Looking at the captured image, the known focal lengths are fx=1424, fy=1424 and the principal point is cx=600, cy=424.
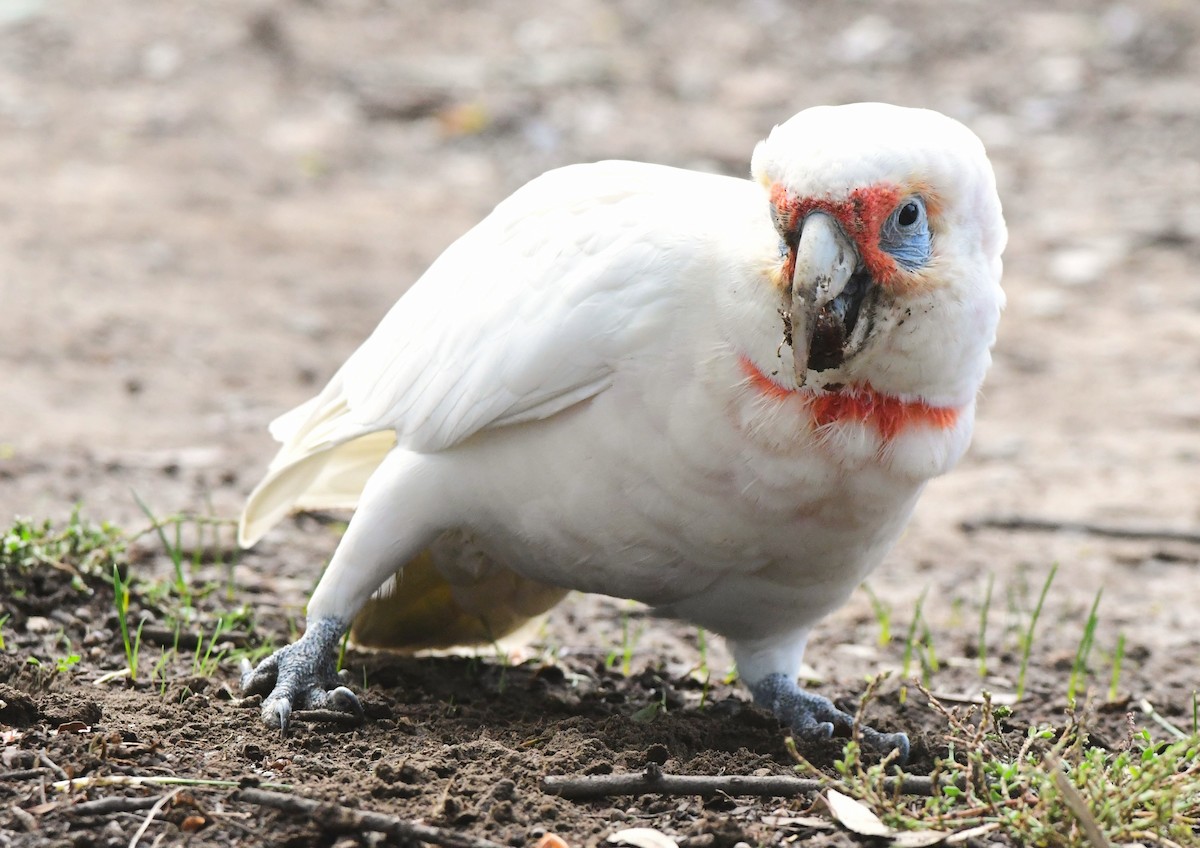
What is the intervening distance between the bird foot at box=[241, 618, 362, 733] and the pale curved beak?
1.33 meters

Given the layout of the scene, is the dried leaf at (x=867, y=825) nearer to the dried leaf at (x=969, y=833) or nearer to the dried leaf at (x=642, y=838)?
the dried leaf at (x=969, y=833)

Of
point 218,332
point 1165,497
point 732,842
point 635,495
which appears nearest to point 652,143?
point 218,332

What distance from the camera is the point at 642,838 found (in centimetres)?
251

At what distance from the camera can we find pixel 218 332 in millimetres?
6945

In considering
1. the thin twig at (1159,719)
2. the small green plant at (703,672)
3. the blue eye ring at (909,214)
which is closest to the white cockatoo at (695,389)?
the blue eye ring at (909,214)

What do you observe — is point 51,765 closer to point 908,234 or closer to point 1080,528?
point 908,234

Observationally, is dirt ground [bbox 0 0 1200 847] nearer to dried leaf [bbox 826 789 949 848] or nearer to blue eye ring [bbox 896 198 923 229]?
dried leaf [bbox 826 789 949 848]

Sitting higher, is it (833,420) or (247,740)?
(833,420)

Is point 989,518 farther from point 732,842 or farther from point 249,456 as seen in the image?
point 732,842

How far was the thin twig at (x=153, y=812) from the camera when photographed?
2393 millimetres

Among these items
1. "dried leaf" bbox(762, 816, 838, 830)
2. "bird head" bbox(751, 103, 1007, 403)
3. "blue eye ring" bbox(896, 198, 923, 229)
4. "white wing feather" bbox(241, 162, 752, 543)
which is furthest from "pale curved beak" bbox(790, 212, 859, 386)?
"dried leaf" bbox(762, 816, 838, 830)

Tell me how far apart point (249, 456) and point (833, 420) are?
333cm

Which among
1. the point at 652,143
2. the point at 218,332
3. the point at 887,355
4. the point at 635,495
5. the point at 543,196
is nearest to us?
the point at 887,355

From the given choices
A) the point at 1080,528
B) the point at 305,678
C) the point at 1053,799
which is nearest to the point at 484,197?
the point at 1080,528
